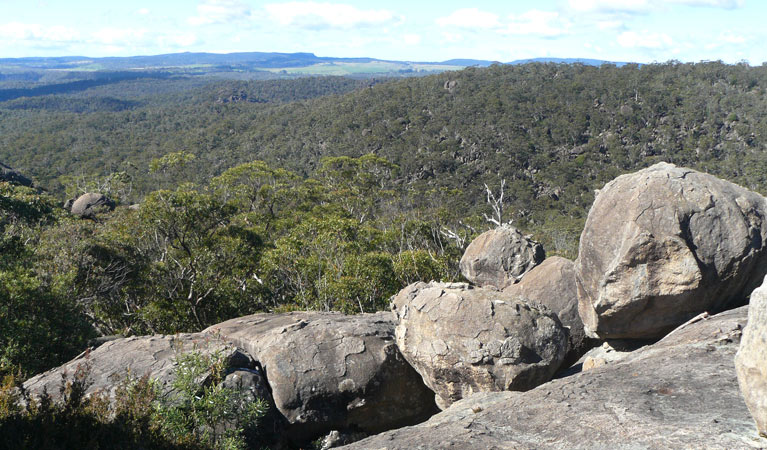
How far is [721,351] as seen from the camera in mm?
8438

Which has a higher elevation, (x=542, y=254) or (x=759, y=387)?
(x=759, y=387)

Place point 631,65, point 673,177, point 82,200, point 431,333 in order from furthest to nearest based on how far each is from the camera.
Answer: point 631,65 < point 82,200 < point 431,333 < point 673,177

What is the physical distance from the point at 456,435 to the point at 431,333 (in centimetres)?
374

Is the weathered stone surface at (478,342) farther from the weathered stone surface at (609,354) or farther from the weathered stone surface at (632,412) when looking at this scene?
the weathered stone surface at (632,412)

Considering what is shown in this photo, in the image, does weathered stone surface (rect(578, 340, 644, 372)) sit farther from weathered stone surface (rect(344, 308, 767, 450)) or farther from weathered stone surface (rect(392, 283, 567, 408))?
weathered stone surface (rect(344, 308, 767, 450))

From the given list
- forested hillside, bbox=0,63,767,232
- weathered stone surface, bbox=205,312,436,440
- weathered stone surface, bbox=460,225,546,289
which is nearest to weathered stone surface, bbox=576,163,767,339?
weathered stone surface, bbox=205,312,436,440

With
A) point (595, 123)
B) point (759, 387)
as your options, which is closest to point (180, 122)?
point (595, 123)

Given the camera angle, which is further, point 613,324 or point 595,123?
point 595,123

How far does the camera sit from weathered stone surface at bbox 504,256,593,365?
1295cm

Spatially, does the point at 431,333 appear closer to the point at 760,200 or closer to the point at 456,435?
the point at 456,435

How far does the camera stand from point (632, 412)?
280 inches

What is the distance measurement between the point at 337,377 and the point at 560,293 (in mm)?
6169

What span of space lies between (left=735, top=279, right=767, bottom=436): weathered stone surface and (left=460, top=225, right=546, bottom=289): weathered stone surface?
991 cm

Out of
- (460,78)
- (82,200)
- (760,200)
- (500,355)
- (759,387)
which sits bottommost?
(82,200)
